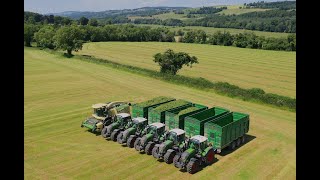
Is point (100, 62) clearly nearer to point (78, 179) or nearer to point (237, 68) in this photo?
point (237, 68)

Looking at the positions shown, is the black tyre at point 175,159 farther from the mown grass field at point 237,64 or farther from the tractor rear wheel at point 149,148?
the mown grass field at point 237,64

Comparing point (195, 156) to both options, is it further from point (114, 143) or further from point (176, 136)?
point (114, 143)

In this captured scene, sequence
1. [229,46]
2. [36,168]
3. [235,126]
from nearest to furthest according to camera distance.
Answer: [36,168]
[235,126]
[229,46]

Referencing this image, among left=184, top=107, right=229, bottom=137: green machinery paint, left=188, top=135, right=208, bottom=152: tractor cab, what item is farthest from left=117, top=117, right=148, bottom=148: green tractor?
left=188, top=135, right=208, bottom=152: tractor cab

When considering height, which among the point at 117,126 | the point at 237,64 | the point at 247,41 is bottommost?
the point at 117,126

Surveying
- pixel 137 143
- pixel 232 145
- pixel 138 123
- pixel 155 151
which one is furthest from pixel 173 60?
pixel 155 151

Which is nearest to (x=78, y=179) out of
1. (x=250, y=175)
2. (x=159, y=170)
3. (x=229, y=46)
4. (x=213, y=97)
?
(x=159, y=170)
